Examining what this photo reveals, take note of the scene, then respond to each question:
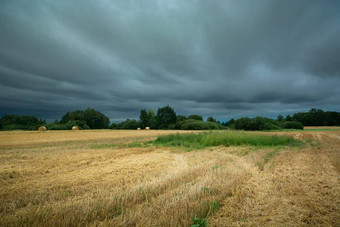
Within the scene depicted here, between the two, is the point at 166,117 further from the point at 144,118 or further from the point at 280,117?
the point at 280,117

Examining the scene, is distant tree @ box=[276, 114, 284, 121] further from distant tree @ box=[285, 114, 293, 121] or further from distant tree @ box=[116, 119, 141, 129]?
distant tree @ box=[116, 119, 141, 129]

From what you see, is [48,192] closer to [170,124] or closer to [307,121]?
[170,124]

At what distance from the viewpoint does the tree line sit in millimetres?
49753

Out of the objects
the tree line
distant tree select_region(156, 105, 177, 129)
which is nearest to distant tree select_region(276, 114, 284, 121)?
the tree line

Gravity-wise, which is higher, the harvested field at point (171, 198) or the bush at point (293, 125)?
the bush at point (293, 125)

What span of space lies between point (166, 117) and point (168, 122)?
271 centimetres

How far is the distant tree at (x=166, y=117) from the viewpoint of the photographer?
239ft

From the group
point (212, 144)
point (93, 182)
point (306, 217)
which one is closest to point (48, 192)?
point (93, 182)

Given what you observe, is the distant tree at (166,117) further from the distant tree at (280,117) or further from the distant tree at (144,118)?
the distant tree at (280,117)

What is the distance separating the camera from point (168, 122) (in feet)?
240

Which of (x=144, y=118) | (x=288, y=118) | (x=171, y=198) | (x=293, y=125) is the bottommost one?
(x=171, y=198)

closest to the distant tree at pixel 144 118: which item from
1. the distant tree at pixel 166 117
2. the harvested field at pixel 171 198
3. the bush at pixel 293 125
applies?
the distant tree at pixel 166 117

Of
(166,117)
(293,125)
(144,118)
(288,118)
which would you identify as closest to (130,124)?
(144,118)

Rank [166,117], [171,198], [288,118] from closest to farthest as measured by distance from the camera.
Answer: [171,198] < [288,118] < [166,117]
